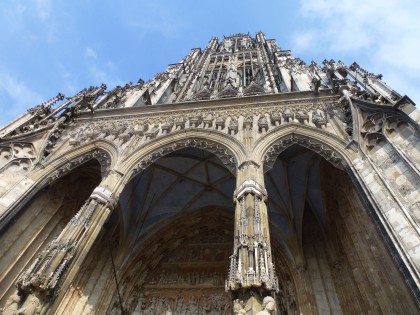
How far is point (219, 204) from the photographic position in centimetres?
1169

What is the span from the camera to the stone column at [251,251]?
4.65 metres

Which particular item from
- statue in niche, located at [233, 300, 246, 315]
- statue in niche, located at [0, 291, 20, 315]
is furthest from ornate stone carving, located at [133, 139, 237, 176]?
statue in niche, located at [0, 291, 20, 315]

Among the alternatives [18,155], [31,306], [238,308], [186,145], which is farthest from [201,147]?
[31,306]

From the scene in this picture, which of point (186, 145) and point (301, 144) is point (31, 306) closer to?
point (186, 145)

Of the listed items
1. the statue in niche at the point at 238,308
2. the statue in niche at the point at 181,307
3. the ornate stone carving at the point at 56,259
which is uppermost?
the statue in niche at the point at 181,307

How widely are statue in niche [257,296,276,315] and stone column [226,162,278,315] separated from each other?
0.12 meters

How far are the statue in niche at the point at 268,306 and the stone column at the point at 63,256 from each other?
3474 mm

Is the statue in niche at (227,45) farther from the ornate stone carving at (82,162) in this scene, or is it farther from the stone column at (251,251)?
the stone column at (251,251)

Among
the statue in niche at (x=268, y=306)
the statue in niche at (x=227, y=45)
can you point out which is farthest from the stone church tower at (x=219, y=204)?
the statue in niche at (x=227, y=45)

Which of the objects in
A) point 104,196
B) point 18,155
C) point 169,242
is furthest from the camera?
point 169,242

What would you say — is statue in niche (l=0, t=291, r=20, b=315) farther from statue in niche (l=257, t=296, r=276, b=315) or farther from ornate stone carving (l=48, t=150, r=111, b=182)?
statue in niche (l=257, t=296, r=276, b=315)

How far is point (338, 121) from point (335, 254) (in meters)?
3.70

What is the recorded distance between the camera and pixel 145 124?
10070 mm

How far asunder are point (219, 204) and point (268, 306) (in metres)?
7.31
